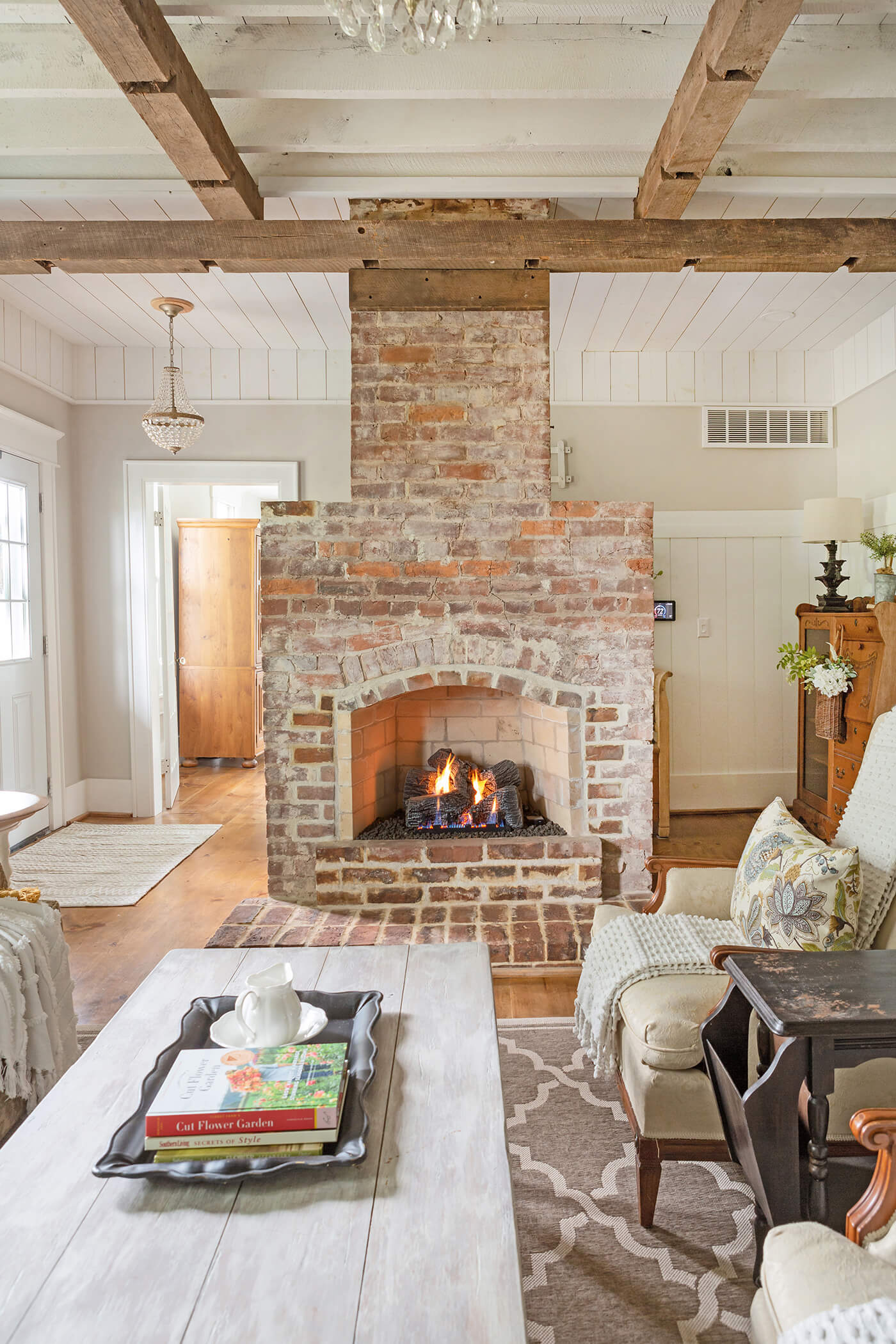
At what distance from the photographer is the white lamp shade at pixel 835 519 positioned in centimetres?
432

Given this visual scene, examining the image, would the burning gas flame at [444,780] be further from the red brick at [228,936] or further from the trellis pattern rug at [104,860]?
the trellis pattern rug at [104,860]

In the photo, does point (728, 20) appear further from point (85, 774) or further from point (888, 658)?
point (85, 774)

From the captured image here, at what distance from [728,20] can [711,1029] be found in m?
2.13

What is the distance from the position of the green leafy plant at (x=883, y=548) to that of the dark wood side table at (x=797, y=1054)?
2.99 meters

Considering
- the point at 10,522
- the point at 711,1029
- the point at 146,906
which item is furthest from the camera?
the point at 10,522

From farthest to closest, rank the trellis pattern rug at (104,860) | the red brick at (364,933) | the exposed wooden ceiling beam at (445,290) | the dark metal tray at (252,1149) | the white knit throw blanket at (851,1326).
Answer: the trellis pattern rug at (104,860) → the exposed wooden ceiling beam at (445,290) → the red brick at (364,933) → the dark metal tray at (252,1149) → the white knit throw blanket at (851,1326)

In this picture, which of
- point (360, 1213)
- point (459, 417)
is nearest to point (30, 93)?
point (459, 417)

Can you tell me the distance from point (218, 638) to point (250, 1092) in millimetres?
5832

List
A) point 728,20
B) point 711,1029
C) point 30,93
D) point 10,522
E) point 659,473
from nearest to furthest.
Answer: point 711,1029 → point 728,20 → point 30,93 → point 10,522 → point 659,473

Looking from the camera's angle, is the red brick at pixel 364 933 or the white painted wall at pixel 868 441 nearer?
the red brick at pixel 364 933

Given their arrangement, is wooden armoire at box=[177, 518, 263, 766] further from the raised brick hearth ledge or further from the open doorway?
the raised brick hearth ledge

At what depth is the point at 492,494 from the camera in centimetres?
321

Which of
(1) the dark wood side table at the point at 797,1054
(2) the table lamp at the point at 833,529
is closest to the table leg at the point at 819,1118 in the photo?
(1) the dark wood side table at the point at 797,1054

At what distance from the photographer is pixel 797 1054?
1.43 metres
